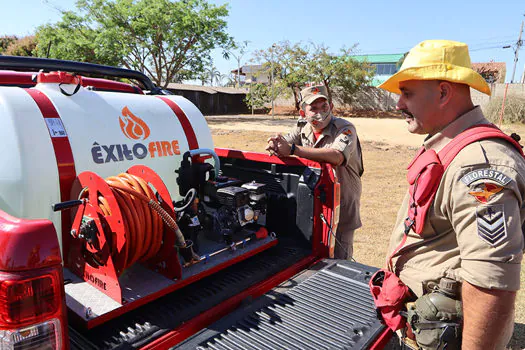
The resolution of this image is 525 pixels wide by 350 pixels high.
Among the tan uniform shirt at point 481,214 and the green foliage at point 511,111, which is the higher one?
the green foliage at point 511,111

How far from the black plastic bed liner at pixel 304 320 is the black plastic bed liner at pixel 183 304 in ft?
0.49

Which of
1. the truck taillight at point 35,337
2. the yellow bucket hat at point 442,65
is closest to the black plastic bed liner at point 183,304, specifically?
the truck taillight at point 35,337

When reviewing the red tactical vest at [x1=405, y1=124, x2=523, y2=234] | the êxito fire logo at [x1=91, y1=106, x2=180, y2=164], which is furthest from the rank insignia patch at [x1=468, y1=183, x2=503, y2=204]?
the êxito fire logo at [x1=91, y1=106, x2=180, y2=164]

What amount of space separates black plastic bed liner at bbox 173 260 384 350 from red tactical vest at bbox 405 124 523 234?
0.66 meters

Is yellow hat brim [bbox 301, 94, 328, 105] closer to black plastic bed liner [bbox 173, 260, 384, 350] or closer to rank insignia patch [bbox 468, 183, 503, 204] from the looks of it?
black plastic bed liner [bbox 173, 260, 384, 350]

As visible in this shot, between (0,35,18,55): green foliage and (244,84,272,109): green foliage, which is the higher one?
(0,35,18,55): green foliage

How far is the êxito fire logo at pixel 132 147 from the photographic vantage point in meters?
2.48

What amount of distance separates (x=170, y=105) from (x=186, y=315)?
5.77 ft

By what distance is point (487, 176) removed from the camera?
1.40 metres

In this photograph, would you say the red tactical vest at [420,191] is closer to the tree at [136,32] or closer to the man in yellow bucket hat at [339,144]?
the man in yellow bucket hat at [339,144]

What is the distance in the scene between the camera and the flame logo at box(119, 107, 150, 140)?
2664mm

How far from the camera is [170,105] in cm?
313

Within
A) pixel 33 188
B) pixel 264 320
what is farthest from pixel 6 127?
pixel 264 320

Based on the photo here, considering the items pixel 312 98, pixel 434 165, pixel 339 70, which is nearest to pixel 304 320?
pixel 434 165
